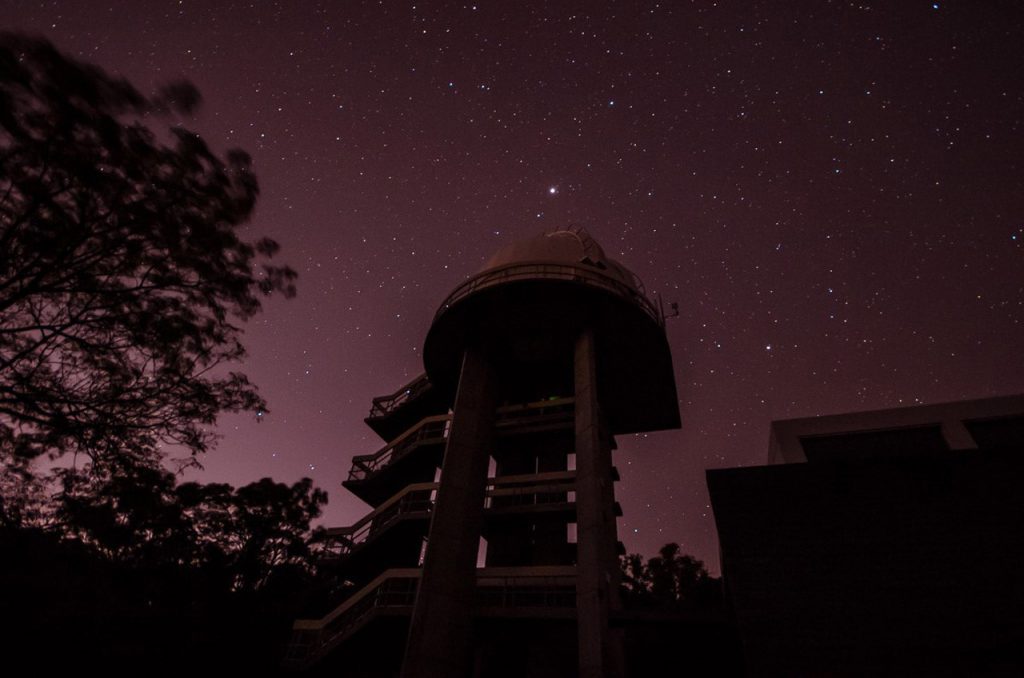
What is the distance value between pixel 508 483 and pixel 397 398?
12.1 metres

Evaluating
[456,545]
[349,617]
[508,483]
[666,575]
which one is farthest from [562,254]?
[666,575]

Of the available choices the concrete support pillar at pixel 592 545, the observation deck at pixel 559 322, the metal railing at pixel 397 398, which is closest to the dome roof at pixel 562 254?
the observation deck at pixel 559 322

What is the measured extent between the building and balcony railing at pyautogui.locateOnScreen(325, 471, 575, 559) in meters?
6.55

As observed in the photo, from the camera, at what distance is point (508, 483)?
22656mm

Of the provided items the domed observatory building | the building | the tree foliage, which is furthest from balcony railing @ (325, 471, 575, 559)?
the tree foliage

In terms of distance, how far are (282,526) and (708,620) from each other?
28574mm

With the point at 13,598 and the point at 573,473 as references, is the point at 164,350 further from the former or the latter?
the point at 573,473

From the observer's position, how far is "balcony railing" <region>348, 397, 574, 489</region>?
979 inches

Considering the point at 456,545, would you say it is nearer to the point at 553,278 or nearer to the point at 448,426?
the point at 448,426

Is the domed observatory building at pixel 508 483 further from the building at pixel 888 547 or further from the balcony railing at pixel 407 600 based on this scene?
the building at pixel 888 547

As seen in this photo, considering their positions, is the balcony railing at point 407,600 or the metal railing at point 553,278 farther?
the metal railing at point 553,278

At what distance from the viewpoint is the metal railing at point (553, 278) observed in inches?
956

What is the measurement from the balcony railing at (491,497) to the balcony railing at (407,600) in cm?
295

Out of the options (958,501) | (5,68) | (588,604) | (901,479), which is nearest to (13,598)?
(5,68)
